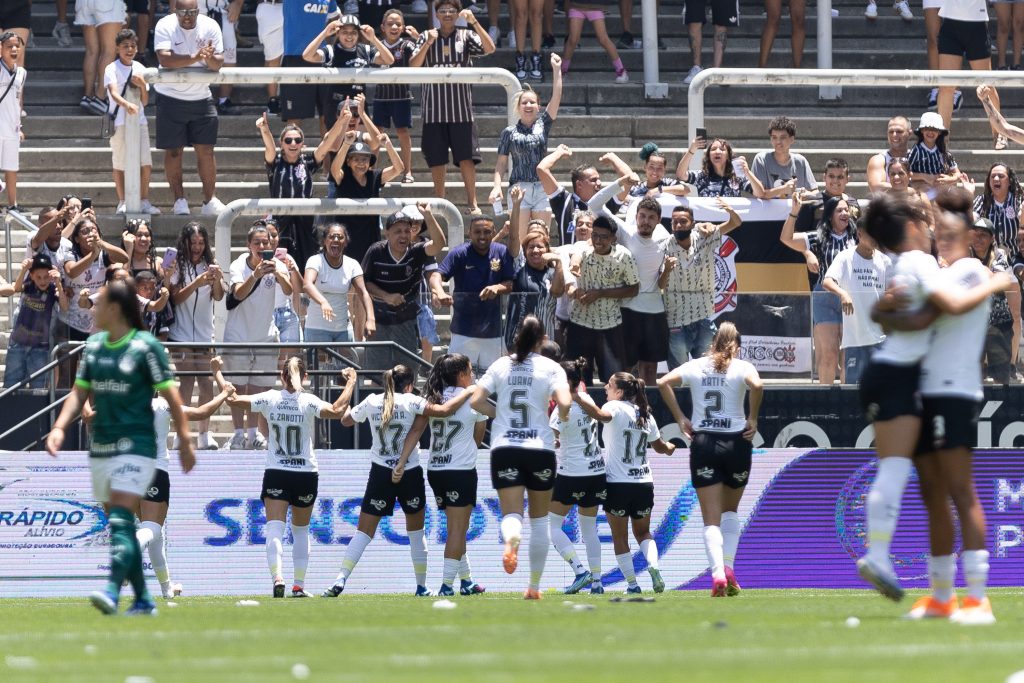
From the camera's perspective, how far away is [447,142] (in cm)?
1802

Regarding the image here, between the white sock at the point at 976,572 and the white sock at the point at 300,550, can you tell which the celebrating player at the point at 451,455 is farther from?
the white sock at the point at 976,572

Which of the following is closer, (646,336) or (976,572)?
(976,572)

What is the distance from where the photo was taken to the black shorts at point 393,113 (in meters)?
18.4

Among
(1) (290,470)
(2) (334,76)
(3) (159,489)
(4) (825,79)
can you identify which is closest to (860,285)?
(4) (825,79)

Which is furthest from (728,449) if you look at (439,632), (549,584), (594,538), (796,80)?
(796,80)

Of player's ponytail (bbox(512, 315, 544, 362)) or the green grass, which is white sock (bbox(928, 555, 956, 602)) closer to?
the green grass

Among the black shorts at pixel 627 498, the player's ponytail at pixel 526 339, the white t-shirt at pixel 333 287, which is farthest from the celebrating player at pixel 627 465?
the white t-shirt at pixel 333 287

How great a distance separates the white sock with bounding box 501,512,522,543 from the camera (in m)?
12.7

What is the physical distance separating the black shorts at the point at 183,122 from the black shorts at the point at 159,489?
4.95 metres

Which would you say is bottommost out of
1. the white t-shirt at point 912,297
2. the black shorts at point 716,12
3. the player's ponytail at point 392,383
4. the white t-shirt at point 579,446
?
the white t-shirt at point 579,446

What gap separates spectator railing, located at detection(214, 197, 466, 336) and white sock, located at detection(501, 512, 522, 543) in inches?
160

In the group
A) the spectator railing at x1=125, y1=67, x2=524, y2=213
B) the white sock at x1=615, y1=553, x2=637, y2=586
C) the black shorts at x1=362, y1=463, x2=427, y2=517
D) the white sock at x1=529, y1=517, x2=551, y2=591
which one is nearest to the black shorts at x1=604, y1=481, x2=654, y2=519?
the white sock at x1=615, y1=553, x2=637, y2=586

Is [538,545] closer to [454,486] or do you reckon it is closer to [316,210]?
[454,486]

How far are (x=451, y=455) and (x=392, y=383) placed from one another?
0.76 meters
